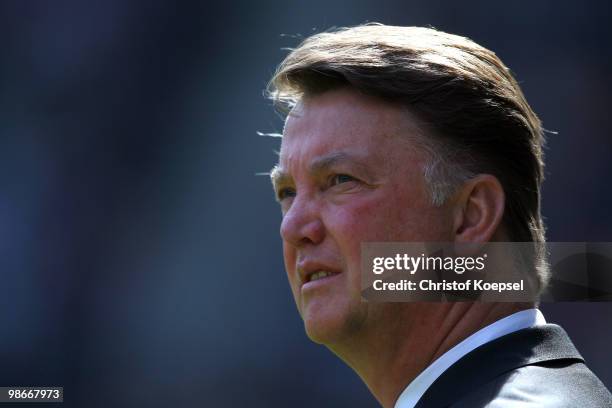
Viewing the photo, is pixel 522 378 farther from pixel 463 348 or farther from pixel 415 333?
pixel 415 333

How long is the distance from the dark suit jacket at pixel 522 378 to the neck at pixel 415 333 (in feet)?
0.41

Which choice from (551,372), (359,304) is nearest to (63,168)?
(359,304)

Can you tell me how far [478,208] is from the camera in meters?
2.01

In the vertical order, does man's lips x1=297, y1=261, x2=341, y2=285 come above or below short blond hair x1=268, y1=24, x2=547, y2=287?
below

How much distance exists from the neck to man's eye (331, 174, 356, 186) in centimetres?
29

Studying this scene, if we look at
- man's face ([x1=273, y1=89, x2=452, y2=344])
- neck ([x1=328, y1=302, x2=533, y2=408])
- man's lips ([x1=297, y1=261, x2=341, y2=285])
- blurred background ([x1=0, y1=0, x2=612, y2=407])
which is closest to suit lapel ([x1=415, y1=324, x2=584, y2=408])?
neck ([x1=328, y1=302, x2=533, y2=408])

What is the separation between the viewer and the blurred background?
219 inches

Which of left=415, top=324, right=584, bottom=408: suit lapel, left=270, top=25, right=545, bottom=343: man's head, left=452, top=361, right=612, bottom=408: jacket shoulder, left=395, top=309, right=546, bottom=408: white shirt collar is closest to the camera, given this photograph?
left=452, top=361, right=612, bottom=408: jacket shoulder

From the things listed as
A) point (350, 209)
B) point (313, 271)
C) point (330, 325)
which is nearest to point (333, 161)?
point (350, 209)

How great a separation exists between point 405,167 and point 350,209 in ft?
0.50

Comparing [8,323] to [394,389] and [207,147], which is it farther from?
[394,389]

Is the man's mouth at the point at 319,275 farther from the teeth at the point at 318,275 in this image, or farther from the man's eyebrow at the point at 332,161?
the man's eyebrow at the point at 332,161

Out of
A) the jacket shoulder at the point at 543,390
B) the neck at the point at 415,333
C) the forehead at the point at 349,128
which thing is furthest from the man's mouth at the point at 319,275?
the jacket shoulder at the point at 543,390

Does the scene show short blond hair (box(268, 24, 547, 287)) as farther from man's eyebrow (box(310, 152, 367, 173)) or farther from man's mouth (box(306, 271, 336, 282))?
man's mouth (box(306, 271, 336, 282))
